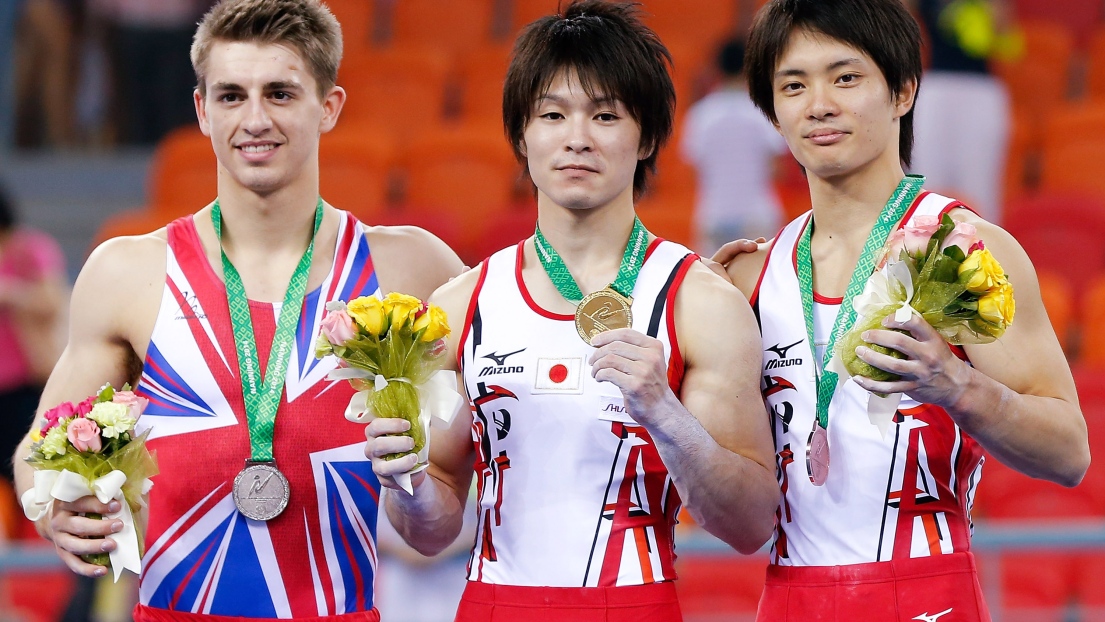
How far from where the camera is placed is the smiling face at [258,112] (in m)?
3.66

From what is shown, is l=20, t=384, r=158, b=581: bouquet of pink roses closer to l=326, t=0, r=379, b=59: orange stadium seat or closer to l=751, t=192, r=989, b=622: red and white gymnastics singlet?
l=751, t=192, r=989, b=622: red and white gymnastics singlet

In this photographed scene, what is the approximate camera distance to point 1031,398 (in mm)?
3152

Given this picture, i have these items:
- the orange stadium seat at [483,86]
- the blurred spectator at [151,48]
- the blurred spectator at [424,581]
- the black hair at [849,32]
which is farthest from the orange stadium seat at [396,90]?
the black hair at [849,32]

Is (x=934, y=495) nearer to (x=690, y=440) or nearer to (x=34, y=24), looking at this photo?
(x=690, y=440)

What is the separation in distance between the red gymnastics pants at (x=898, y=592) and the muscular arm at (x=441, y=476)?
34.9 inches

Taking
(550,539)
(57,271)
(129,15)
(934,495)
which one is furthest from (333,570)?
(129,15)

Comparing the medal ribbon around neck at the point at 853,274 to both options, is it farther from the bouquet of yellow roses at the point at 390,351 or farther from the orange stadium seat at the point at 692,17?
the orange stadium seat at the point at 692,17

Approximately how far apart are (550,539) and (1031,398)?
3.81 ft

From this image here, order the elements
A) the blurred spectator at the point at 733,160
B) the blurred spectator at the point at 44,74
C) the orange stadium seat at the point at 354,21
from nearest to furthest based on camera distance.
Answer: the blurred spectator at the point at 733,160 → the blurred spectator at the point at 44,74 → the orange stadium seat at the point at 354,21

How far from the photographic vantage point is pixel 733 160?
8281 mm

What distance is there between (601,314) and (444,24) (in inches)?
338

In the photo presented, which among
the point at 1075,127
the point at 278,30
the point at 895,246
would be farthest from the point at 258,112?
the point at 1075,127

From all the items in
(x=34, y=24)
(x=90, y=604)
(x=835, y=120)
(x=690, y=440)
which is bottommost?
(x=90, y=604)

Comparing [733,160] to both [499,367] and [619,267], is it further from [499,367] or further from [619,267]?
[499,367]
